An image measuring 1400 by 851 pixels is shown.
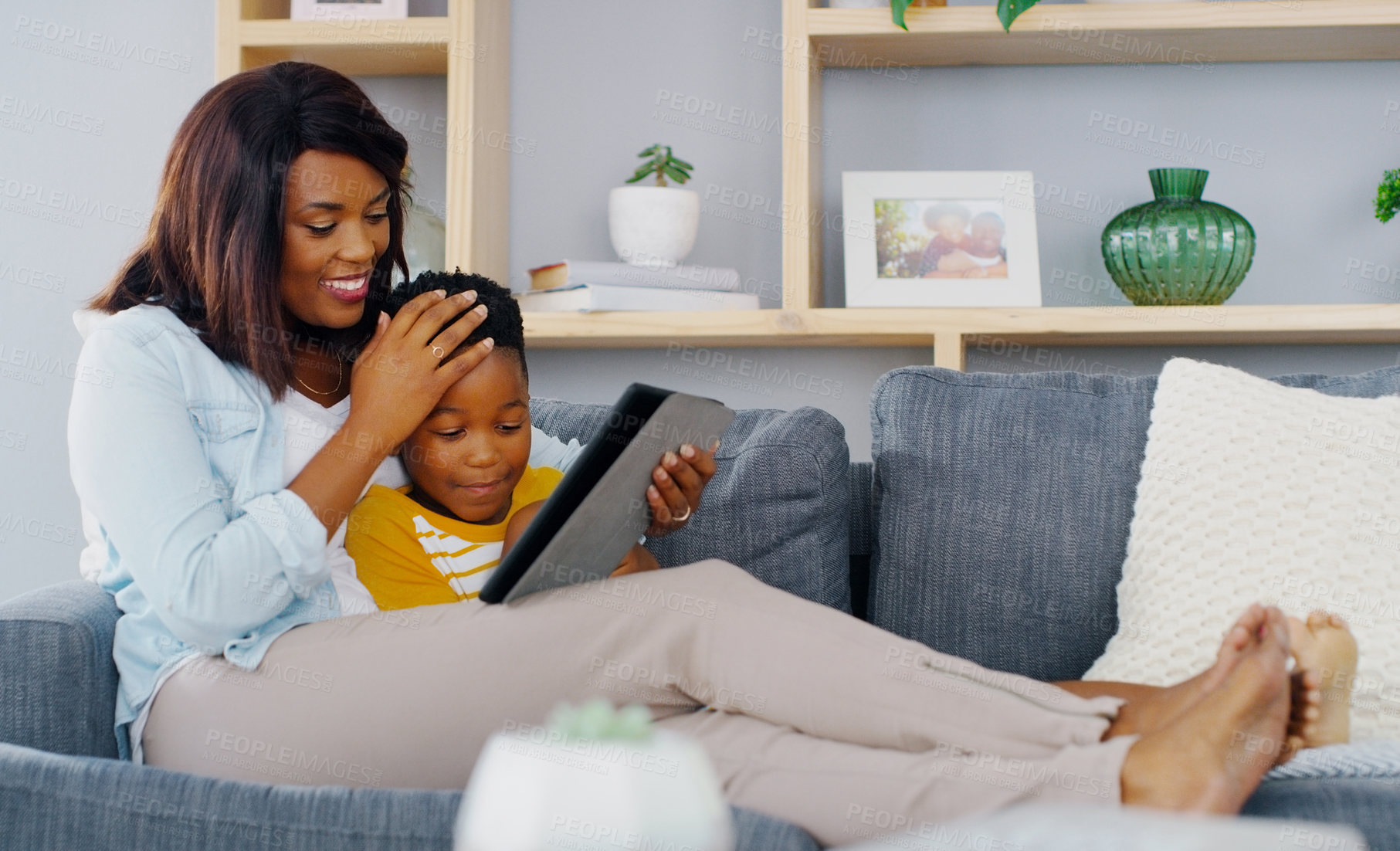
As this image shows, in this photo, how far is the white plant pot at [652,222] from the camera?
208cm

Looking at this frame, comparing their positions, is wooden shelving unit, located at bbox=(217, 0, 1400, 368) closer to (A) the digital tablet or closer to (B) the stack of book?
(B) the stack of book

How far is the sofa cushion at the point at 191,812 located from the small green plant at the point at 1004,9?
57.8 inches

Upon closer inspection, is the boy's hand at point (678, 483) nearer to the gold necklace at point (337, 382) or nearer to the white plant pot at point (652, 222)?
the gold necklace at point (337, 382)

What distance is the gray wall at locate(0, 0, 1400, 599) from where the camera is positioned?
7.08ft

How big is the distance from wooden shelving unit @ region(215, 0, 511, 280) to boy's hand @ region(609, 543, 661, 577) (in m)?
0.85

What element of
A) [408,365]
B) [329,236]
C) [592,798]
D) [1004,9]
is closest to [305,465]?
[408,365]

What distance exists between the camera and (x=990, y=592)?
4.91 ft

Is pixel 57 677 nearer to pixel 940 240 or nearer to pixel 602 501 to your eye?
pixel 602 501

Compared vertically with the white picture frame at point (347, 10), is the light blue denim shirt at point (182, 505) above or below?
below

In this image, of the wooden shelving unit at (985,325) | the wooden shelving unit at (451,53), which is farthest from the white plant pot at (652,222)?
the wooden shelving unit at (451,53)

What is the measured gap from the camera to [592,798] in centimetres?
52

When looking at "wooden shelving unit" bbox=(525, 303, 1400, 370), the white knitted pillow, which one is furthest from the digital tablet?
"wooden shelving unit" bbox=(525, 303, 1400, 370)

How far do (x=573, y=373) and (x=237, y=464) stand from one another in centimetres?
115

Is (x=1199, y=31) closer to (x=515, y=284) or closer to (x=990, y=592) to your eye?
(x=990, y=592)
